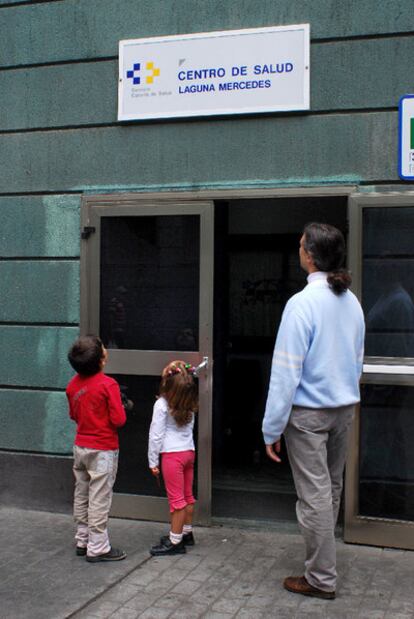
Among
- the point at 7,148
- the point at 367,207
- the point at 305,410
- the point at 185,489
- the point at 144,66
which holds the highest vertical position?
the point at 144,66

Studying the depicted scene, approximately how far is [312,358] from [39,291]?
2612 millimetres

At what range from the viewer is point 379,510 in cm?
512

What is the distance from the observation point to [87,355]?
4.73 meters

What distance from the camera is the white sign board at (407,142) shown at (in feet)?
16.4

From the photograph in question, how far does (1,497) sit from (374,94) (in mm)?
4075

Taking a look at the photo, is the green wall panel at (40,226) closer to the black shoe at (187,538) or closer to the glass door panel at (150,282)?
the glass door panel at (150,282)

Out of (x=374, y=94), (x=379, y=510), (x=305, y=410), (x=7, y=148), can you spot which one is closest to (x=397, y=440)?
(x=379, y=510)

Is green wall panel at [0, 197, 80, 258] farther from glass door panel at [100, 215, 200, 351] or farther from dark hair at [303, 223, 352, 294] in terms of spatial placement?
dark hair at [303, 223, 352, 294]

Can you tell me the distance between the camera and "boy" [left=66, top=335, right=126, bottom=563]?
4.74 metres

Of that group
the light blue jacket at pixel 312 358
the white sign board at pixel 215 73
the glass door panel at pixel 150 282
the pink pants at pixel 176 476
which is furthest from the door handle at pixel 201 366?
the white sign board at pixel 215 73

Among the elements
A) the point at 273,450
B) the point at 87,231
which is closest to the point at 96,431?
the point at 273,450

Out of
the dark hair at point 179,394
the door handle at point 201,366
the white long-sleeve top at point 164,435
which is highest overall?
the door handle at point 201,366

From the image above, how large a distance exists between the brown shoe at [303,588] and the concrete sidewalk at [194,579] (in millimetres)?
43

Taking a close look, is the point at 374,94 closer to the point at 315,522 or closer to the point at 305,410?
the point at 305,410
